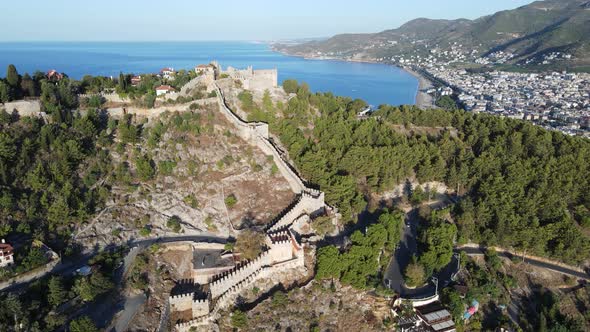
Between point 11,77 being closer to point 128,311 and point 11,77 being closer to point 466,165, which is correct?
point 128,311

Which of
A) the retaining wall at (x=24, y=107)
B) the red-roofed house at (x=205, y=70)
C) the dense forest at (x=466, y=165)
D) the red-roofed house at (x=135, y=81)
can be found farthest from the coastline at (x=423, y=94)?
the retaining wall at (x=24, y=107)

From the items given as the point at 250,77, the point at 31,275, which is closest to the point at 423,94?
the point at 250,77

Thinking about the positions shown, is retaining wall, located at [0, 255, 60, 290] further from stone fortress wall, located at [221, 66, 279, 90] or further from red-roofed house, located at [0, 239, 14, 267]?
stone fortress wall, located at [221, 66, 279, 90]

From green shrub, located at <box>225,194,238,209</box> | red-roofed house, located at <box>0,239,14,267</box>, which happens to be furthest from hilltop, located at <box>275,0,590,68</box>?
red-roofed house, located at <box>0,239,14,267</box>

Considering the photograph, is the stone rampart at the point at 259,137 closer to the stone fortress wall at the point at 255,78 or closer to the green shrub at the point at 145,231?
the stone fortress wall at the point at 255,78

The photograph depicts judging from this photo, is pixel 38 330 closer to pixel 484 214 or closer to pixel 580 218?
pixel 484 214
